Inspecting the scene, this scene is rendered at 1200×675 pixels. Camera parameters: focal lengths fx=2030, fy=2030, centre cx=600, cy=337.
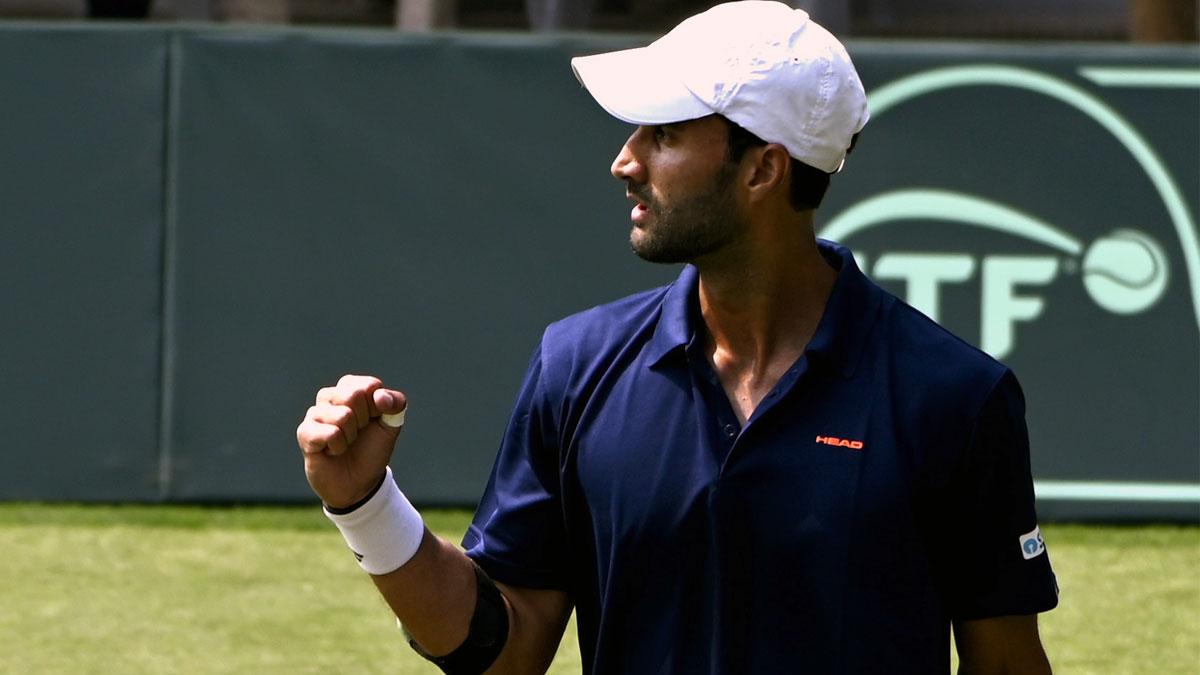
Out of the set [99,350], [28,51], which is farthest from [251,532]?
[28,51]

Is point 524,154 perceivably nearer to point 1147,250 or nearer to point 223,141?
point 223,141

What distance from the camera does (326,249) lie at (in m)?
8.03

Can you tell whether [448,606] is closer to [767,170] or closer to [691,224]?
[691,224]

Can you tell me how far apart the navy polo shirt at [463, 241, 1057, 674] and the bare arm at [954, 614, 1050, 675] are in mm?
25

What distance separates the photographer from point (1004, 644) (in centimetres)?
298

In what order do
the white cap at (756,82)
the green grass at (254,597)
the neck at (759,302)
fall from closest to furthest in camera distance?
the white cap at (756,82) → the neck at (759,302) → the green grass at (254,597)

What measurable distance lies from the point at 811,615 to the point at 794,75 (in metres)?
0.79

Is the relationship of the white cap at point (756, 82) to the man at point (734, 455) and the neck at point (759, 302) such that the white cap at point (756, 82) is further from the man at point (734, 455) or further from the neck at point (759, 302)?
the neck at point (759, 302)

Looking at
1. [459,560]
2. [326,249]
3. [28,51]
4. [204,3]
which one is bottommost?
[204,3]

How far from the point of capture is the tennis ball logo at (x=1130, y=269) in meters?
8.02

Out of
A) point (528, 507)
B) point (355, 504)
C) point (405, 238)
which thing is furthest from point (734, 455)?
point (405, 238)

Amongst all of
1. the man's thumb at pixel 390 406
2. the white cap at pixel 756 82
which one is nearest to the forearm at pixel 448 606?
the man's thumb at pixel 390 406

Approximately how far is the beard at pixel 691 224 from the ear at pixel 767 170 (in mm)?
31

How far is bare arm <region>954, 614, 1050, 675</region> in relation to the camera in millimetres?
2975
